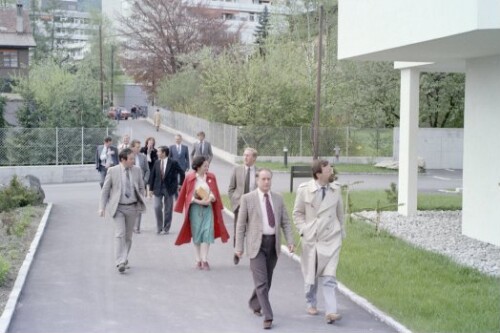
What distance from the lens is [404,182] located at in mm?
18344

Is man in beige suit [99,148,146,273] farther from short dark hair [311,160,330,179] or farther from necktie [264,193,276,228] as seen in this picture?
short dark hair [311,160,330,179]

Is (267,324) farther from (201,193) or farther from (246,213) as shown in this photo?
(201,193)

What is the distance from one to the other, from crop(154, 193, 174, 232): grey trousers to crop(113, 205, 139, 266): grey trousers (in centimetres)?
343

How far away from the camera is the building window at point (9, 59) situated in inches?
2216

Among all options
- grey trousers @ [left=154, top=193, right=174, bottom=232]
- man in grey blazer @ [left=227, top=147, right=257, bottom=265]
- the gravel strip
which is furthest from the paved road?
the gravel strip

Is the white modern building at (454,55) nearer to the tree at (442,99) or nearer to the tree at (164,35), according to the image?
the tree at (442,99)

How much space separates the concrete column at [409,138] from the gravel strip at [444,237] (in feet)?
1.42

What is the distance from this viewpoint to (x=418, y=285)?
34.8 ft

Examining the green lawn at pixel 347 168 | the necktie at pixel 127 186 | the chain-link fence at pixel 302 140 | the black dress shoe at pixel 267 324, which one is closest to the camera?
the black dress shoe at pixel 267 324

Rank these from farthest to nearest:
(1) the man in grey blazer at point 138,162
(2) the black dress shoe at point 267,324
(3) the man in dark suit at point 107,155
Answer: (3) the man in dark suit at point 107,155 → (1) the man in grey blazer at point 138,162 → (2) the black dress shoe at point 267,324

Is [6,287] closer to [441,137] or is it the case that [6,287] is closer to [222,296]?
[222,296]

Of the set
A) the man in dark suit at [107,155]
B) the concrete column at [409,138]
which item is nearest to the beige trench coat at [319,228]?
the concrete column at [409,138]

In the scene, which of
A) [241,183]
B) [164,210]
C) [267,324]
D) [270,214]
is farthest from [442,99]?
[267,324]

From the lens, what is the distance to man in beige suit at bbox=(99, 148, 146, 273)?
38.5 ft
